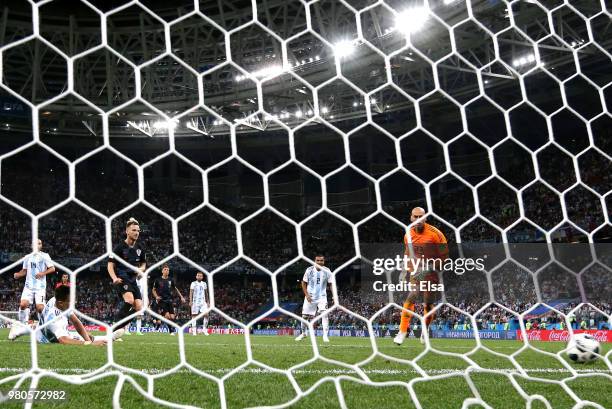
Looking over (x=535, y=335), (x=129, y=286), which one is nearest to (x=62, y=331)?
(x=129, y=286)

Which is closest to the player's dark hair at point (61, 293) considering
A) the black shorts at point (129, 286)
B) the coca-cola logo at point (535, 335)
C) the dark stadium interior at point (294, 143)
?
the black shorts at point (129, 286)

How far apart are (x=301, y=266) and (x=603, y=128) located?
11.8 metres

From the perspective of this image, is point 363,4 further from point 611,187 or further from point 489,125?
point 489,125

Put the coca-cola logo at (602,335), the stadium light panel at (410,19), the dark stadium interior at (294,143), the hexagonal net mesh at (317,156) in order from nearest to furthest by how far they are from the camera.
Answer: the stadium light panel at (410,19)
the coca-cola logo at (602,335)
the hexagonal net mesh at (317,156)
the dark stadium interior at (294,143)

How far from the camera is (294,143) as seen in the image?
13.3 metres

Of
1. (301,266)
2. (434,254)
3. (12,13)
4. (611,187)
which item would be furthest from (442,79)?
(434,254)

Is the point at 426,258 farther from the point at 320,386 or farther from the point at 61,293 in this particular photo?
the point at 61,293

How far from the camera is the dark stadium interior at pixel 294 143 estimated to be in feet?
47.7

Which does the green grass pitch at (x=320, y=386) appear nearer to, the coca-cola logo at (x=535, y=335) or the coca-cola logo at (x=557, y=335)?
the coca-cola logo at (x=557, y=335)

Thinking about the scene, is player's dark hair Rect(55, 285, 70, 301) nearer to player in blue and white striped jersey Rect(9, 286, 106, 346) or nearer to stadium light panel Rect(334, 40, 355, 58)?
player in blue and white striped jersey Rect(9, 286, 106, 346)

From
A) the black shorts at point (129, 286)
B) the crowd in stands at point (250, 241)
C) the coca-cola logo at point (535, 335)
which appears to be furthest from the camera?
the crowd in stands at point (250, 241)

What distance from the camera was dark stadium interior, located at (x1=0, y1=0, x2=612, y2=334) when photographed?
47.7 ft

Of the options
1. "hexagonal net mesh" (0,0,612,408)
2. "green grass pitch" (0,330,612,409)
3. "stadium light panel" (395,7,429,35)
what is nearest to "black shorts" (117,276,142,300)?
"hexagonal net mesh" (0,0,612,408)

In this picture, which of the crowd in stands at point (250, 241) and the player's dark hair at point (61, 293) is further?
the crowd in stands at point (250, 241)
